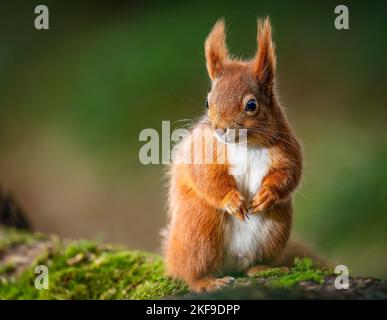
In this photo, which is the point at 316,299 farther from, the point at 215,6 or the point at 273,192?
the point at 215,6

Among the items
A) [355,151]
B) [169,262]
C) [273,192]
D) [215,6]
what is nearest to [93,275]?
[169,262]

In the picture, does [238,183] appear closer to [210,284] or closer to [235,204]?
[235,204]

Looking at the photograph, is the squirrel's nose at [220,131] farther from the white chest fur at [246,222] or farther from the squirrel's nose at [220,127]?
the white chest fur at [246,222]

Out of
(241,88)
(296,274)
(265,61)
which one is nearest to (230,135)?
(241,88)

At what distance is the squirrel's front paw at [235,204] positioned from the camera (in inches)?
81.4

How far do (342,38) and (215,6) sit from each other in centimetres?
88

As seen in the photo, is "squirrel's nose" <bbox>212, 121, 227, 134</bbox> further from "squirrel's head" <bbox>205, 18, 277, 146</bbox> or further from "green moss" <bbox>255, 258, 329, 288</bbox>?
"green moss" <bbox>255, 258, 329, 288</bbox>

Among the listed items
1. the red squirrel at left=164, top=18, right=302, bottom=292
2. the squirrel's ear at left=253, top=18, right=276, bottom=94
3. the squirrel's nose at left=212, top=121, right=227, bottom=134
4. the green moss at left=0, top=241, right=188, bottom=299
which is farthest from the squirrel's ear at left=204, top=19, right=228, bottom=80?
the green moss at left=0, top=241, right=188, bottom=299

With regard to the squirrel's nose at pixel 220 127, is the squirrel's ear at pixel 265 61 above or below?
above

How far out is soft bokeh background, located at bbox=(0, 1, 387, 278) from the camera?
316 centimetres

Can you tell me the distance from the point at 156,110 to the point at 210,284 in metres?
1.80

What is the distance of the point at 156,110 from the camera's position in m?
3.80

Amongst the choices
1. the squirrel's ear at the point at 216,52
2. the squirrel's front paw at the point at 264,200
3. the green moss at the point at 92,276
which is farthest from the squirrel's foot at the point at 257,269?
the squirrel's ear at the point at 216,52
